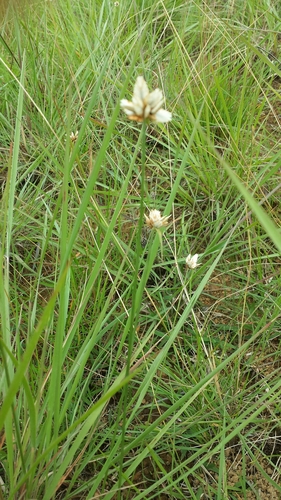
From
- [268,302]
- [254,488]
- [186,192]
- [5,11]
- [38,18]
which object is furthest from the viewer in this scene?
[38,18]

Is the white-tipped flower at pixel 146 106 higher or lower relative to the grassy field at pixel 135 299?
higher

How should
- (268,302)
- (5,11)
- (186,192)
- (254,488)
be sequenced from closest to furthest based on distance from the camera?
1. (254,488)
2. (5,11)
3. (268,302)
4. (186,192)

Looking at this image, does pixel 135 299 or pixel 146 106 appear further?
pixel 135 299

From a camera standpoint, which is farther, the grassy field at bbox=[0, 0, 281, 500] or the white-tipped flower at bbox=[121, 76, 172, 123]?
the grassy field at bbox=[0, 0, 281, 500]

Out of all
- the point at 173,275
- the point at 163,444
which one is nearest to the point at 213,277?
the point at 173,275

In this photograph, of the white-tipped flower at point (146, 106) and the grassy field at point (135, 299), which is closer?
the white-tipped flower at point (146, 106)

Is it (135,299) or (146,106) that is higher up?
(146,106)

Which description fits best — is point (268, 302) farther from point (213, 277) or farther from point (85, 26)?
point (85, 26)

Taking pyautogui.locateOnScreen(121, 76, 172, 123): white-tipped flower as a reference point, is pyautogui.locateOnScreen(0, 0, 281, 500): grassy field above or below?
below
